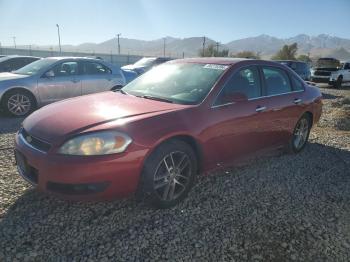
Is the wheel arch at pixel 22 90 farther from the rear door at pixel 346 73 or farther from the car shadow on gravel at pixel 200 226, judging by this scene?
the rear door at pixel 346 73

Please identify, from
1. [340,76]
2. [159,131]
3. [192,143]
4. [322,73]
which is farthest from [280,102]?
[322,73]

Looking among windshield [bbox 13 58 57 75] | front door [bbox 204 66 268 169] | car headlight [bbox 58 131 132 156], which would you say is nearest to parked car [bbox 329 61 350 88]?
windshield [bbox 13 58 57 75]

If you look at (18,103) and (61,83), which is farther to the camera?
(61,83)

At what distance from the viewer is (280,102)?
4.85 m

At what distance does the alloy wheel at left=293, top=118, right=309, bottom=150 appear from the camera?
220 inches

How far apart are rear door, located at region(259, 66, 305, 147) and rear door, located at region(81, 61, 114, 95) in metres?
5.02

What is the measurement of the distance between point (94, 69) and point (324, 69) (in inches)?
672

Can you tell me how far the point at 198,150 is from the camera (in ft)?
12.0

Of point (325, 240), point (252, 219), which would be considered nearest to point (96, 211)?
point (252, 219)

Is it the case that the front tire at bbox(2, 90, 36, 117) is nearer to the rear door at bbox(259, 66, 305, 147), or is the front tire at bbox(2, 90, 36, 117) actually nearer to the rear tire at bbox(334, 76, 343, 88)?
the rear door at bbox(259, 66, 305, 147)

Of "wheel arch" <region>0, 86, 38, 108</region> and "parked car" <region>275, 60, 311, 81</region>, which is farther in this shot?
"parked car" <region>275, 60, 311, 81</region>

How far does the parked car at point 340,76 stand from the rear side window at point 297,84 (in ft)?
51.8

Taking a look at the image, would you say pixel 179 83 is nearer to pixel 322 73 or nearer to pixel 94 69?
pixel 94 69

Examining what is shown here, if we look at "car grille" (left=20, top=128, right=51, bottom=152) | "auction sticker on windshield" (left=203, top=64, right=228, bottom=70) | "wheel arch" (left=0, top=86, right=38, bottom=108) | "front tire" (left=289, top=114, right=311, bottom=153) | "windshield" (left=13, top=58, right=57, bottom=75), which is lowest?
"front tire" (left=289, top=114, right=311, bottom=153)
